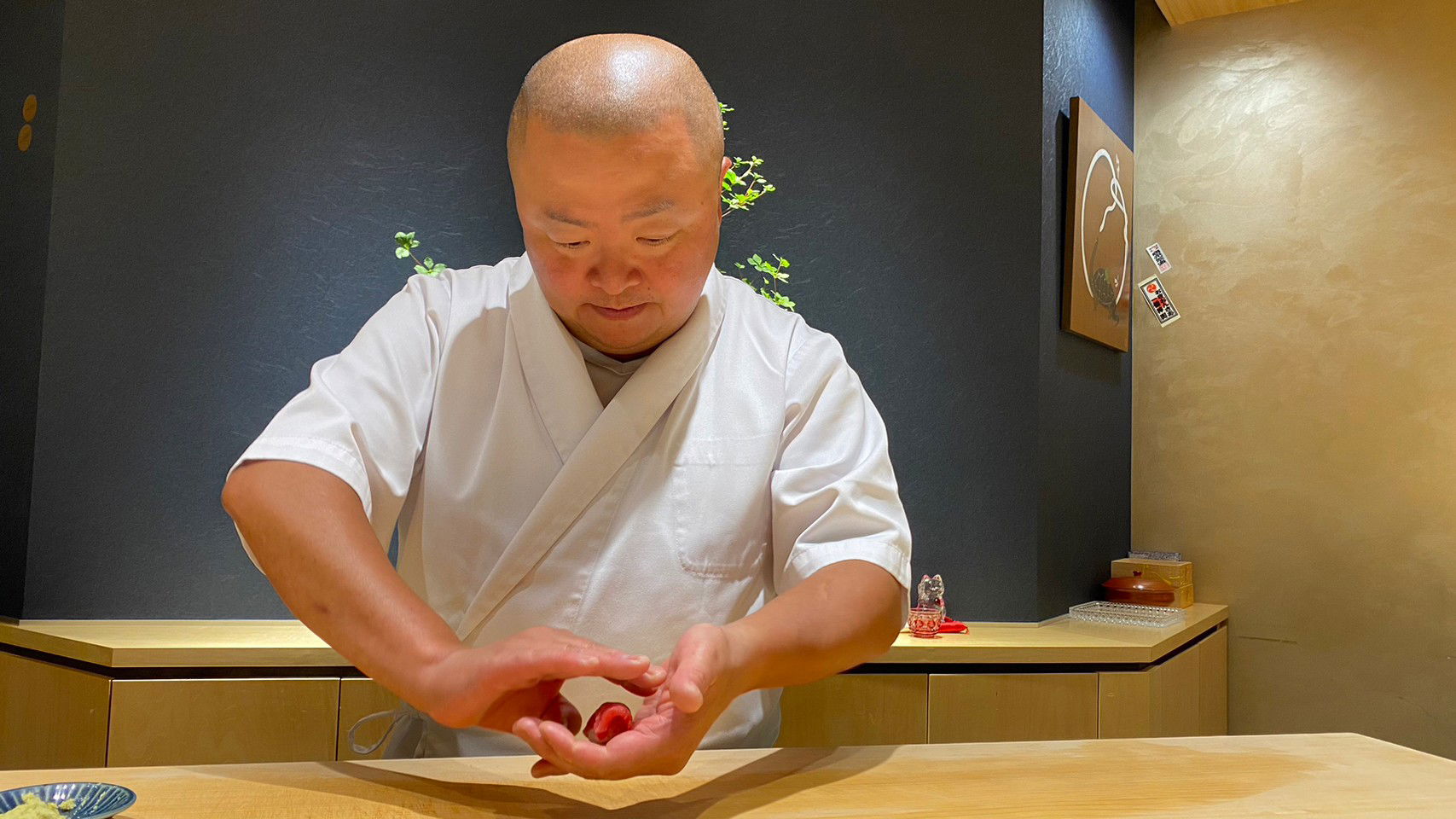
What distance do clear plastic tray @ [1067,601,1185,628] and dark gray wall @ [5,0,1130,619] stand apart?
173 mm

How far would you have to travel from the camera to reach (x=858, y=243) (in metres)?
2.84

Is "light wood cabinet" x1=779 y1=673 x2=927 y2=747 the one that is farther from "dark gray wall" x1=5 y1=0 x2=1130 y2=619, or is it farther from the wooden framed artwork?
the wooden framed artwork

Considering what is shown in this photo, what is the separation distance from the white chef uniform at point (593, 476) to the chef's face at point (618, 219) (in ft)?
0.33

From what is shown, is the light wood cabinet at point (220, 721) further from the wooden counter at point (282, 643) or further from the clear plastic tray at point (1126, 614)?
the clear plastic tray at point (1126, 614)

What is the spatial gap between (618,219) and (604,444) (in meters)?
0.26

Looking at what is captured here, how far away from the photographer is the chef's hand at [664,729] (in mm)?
726

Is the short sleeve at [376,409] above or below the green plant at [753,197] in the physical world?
below

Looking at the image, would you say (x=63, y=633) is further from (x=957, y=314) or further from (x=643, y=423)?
(x=957, y=314)

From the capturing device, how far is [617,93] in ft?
3.29

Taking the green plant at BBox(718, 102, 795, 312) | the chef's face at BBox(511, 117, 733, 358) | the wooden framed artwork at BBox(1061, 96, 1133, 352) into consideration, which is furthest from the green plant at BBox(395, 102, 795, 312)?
the chef's face at BBox(511, 117, 733, 358)

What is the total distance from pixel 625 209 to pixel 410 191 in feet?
5.73

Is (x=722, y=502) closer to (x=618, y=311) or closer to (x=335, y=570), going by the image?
(x=618, y=311)

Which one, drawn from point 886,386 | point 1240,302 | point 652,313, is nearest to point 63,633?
point 652,313

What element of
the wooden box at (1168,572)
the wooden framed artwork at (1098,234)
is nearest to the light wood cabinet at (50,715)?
the wooden framed artwork at (1098,234)
